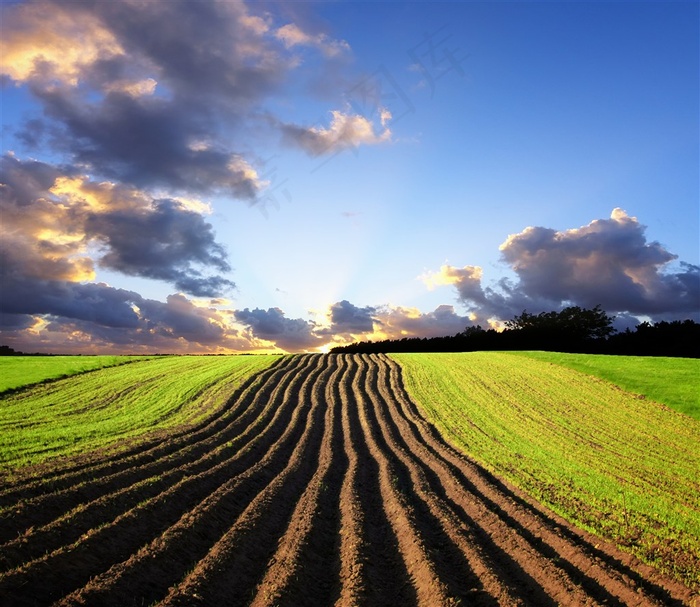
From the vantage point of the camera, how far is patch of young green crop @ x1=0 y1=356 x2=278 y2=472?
55.2 feet

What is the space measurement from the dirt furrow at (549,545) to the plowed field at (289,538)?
1.5 inches

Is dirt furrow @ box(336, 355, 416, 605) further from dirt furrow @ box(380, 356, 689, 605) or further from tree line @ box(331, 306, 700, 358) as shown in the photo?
tree line @ box(331, 306, 700, 358)

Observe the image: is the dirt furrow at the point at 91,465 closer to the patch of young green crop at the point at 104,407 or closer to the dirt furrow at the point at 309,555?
the patch of young green crop at the point at 104,407

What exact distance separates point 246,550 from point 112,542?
2.45m

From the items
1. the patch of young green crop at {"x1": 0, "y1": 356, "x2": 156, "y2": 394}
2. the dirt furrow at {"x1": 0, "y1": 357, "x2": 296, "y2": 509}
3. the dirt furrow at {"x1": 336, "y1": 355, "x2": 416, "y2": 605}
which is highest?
the patch of young green crop at {"x1": 0, "y1": 356, "x2": 156, "y2": 394}

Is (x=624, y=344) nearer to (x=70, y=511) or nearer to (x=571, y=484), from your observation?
(x=571, y=484)

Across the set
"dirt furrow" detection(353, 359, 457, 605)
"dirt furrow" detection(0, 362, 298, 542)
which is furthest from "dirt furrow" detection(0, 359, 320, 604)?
"dirt furrow" detection(353, 359, 457, 605)

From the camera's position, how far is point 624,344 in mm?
67500

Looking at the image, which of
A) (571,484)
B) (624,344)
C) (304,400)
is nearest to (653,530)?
(571,484)

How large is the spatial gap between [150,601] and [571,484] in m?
11.8

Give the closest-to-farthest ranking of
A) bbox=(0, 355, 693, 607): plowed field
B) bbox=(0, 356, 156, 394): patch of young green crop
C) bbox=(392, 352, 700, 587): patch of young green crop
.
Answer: bbox=(0, 355, 693, 607): plowed field, bbox=(392, 352, 700, 587): patch of young green crop, bbox=(0, 356, 156, 394): patch of young green crop

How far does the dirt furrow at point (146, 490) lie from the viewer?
8867 mm

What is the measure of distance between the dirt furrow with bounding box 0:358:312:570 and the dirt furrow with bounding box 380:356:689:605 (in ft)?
22.8

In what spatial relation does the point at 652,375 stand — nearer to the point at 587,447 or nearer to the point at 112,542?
the point at 587,447
